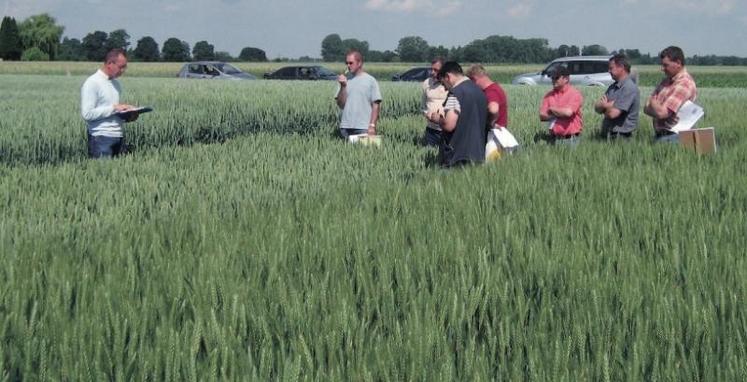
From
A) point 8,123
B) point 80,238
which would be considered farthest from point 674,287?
point 8,123

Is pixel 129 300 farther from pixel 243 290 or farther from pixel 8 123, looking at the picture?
pixel 8 123

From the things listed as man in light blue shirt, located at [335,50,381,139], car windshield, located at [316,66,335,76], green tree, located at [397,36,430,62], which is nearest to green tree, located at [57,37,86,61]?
green tree, located at [397,36,430,62]

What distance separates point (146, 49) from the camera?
4289 inches

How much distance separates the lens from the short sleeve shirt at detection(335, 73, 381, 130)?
10.7 meters

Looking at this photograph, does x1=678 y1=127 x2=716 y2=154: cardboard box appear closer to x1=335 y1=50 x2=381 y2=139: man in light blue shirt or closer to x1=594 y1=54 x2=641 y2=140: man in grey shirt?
x1=594 y1=54 x2=641 y2=140: man in grey shirt

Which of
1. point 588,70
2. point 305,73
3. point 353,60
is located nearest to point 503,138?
point 353,60

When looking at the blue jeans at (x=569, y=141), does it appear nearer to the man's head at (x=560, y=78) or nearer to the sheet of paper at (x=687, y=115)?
the man's head at (x=560, y=78)

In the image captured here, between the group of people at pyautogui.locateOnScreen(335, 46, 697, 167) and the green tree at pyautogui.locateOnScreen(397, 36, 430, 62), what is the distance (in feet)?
293

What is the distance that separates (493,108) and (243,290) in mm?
5396

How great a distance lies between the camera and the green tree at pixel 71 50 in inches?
4771

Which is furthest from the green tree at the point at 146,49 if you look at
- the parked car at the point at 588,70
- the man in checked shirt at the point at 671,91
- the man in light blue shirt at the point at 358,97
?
the man in checked shirt at the point at 671,91

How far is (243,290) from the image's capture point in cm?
338

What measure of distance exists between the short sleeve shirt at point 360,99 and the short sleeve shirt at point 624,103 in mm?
2836

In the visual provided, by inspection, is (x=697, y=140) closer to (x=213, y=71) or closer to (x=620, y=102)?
(x=620, y=102)
